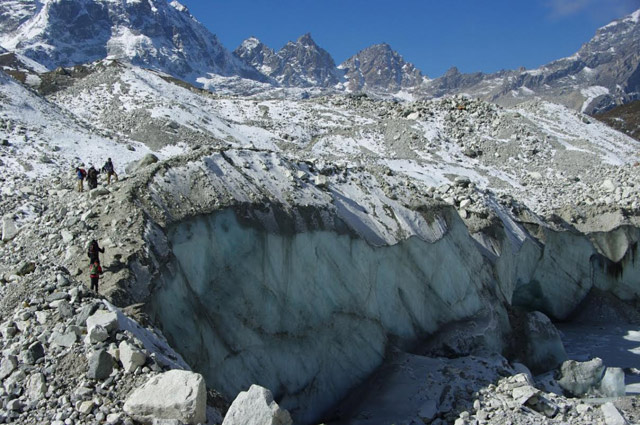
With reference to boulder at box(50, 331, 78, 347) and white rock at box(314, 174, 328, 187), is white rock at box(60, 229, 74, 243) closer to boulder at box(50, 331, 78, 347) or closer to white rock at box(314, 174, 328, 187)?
boulder at box(50, 331, 78, 347)

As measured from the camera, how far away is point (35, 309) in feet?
34.4

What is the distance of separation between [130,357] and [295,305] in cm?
893

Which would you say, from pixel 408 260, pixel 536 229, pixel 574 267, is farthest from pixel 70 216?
pixel 574 267

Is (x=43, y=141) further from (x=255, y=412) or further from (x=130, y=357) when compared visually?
(x=255, y=412)

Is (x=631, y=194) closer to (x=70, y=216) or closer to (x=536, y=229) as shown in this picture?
(x=536, y=229)

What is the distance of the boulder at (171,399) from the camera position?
8695 millimetres

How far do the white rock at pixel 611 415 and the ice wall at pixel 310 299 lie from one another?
6.83m

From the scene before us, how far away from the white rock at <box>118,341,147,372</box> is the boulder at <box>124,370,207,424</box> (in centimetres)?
52

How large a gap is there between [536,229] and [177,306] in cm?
2172

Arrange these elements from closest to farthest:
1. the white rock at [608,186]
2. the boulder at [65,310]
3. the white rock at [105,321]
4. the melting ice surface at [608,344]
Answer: the white rock at [105,321] → the boulder at [65,310] → the melting ice surface at [608,344] → the white rock at [608,186]

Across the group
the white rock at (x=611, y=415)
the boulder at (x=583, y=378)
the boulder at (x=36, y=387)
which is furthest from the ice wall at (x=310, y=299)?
the white rock at (x=611, y=415)

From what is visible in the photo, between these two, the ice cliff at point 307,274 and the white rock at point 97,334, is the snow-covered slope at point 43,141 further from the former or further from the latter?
the white rock at point 97,334

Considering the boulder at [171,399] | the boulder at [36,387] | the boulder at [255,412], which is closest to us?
the boulder at [171,399]

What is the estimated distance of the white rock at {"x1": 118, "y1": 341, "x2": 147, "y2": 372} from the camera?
9.41 m
